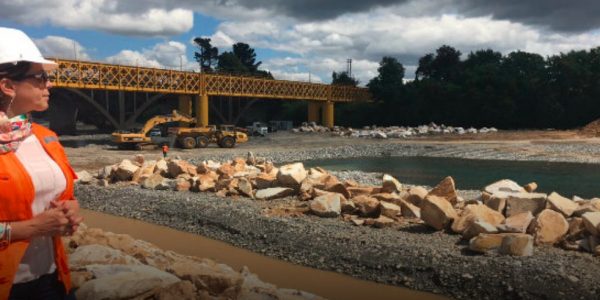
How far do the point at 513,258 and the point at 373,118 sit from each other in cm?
6157

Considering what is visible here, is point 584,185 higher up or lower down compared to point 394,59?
lower down

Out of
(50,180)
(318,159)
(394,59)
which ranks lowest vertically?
(318,159)

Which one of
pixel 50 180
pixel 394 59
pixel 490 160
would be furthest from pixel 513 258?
pixel 394 59

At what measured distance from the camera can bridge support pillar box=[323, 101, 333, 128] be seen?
212ft

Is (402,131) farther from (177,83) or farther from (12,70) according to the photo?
(12,70)

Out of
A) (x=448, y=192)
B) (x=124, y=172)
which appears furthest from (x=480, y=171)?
(x=124, y=172)

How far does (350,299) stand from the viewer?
24.1 ft

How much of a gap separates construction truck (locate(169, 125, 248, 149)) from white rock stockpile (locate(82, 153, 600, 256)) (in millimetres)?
16231

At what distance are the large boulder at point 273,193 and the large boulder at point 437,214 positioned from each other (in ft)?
15.3

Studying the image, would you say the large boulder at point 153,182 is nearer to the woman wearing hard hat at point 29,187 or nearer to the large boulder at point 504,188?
the large boulder at point 504,188

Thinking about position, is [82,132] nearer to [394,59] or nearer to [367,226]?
[394,59]

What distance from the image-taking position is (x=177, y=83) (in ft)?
158

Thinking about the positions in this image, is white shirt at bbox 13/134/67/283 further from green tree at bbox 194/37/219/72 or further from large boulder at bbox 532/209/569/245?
green tree at bbox 194/37/219/72

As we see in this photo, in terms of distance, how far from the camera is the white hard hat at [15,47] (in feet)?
6.93
